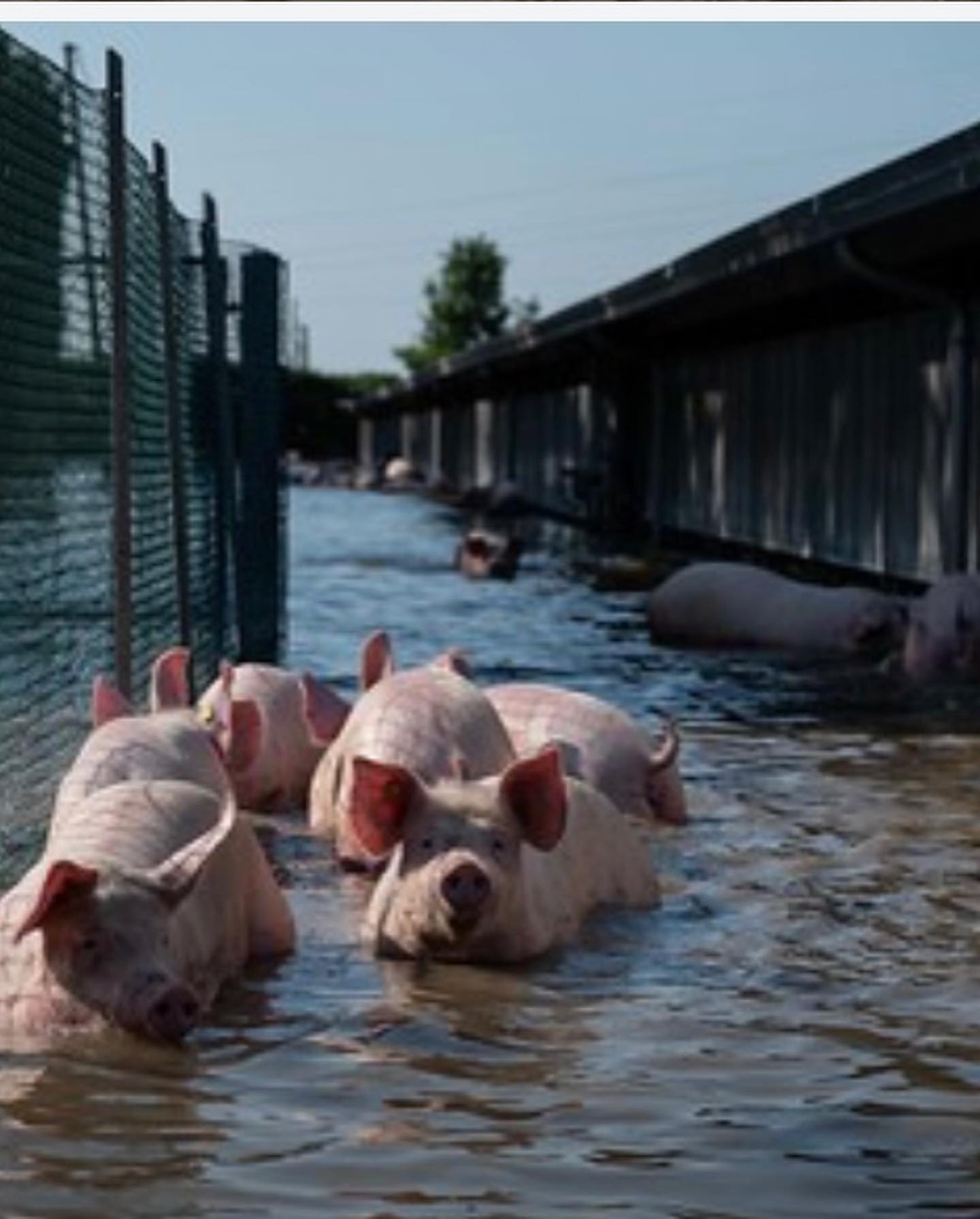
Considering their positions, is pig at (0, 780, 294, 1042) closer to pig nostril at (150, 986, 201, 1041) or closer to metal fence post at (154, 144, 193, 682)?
pig nostril at (150, 986, 201, 1041)

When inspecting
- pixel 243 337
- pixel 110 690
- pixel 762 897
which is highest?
pixel 243 337

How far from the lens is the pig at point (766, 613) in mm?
16172

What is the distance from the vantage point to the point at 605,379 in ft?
109

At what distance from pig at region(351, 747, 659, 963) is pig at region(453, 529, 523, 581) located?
16.9m

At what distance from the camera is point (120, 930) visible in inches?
243

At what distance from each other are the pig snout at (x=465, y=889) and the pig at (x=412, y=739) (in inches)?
49.4

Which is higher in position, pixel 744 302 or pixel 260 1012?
pixel 744 302

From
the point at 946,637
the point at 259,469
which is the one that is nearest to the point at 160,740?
the point at 259,469

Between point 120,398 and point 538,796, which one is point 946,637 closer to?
point 120,398

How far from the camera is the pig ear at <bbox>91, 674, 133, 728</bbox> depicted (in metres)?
8.37

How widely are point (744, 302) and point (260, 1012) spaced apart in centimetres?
1603

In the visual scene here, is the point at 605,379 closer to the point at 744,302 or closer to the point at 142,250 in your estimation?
the point at 744,302

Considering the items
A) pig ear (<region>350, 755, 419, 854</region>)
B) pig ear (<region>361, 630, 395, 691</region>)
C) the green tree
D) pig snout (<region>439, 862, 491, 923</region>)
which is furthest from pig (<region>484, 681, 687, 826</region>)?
the green tree

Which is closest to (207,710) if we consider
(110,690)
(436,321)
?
(110,690)
